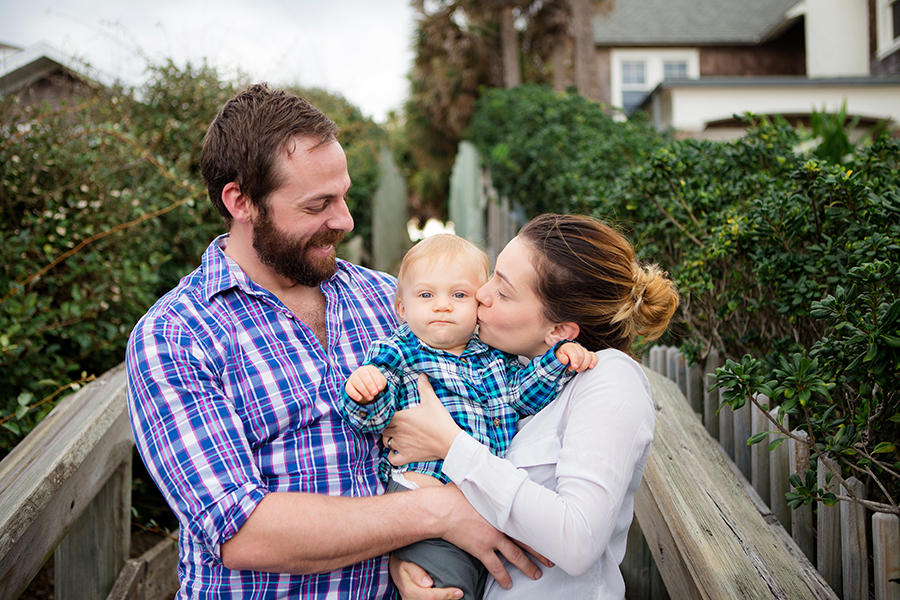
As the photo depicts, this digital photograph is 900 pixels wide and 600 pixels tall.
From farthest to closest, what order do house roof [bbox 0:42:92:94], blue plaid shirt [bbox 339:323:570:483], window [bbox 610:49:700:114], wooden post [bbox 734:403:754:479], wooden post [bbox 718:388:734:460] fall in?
window [bbox 610:49:700:114]
house roof [bbox 0:42:92:94]
wooden post [bbox 718:388:734:460]
wooden post [bbox 734:403:754:479]
blue plaid shirt [bbox 339:323:570:483]

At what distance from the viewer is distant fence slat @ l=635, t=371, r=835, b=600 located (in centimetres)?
Result: 143

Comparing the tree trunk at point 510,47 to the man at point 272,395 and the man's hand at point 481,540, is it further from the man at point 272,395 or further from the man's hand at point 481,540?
the man's hand at point 481,540

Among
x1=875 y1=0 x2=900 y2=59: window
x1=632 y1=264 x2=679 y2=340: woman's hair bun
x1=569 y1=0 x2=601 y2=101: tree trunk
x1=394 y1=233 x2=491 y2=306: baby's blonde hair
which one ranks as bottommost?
x1=632 y1=264 x2=679 y2=340: woman's hair bun

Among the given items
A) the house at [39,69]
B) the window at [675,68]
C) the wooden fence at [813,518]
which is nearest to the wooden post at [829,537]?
the wooden fence at [813,518]

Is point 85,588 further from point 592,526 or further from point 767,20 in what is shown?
point 767,20

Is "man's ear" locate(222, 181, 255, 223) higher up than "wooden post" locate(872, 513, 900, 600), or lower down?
higher up

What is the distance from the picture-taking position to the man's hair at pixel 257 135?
78.2 inches

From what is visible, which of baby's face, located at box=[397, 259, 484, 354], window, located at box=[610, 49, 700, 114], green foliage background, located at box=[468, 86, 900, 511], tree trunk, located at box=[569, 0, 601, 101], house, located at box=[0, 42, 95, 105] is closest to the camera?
green foliage background, located at box=[468, 86, 900, 511]

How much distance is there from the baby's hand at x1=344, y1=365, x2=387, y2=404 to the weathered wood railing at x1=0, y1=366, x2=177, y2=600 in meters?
0.96

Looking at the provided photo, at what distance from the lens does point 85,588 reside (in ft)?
7.36

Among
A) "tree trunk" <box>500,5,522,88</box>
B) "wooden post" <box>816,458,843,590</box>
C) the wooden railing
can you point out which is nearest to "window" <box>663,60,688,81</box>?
"tree trunk" <box>500,5,522,88</box>

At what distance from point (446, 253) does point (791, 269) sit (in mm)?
1199

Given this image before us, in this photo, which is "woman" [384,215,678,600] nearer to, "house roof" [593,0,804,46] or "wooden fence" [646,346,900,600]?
"wooden fence" [646,346,900,600]

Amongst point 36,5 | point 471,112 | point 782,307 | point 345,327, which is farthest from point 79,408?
point 471,112
